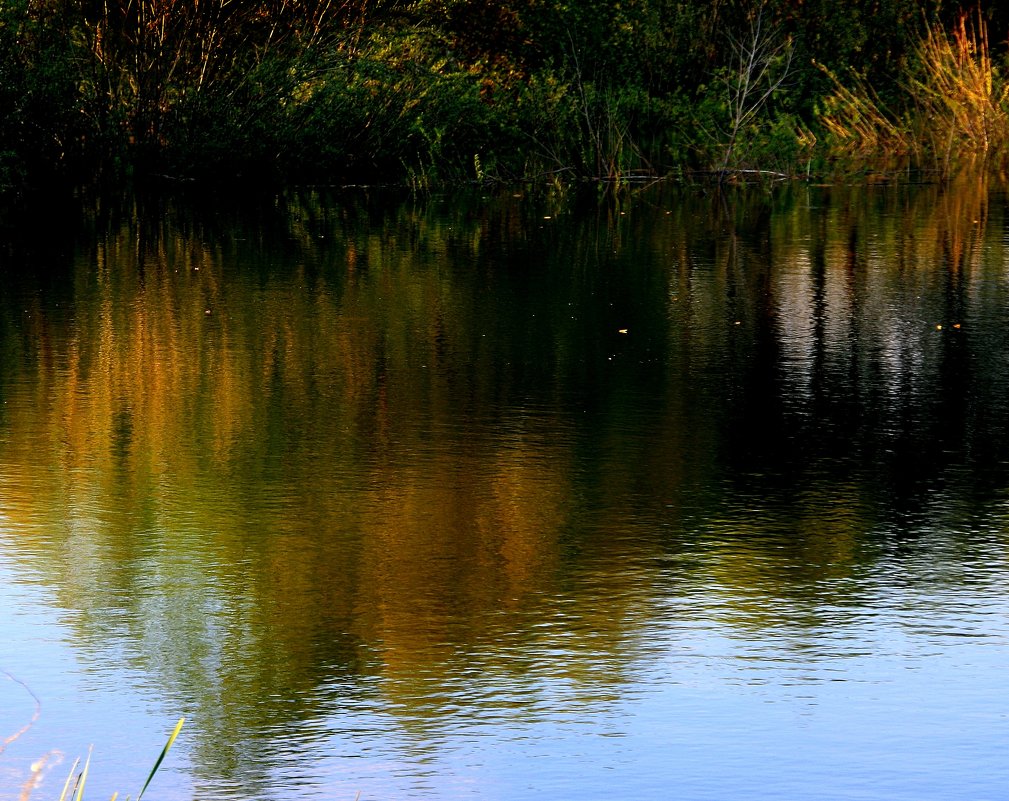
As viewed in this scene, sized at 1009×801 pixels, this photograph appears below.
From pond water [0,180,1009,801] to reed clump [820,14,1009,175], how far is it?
46.6 ft

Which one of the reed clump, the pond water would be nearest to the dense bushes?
the reed clump

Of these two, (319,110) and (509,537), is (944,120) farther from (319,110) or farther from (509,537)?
(509,537)

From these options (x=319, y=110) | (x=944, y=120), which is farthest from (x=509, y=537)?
(x=944, y=120)

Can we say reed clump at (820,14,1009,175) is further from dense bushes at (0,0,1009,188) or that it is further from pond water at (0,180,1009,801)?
pond water at (0,180,1009,801)

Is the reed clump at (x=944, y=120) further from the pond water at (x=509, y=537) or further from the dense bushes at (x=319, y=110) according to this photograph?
the pond water at (x=509, y=537)

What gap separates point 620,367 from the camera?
36.5 feet

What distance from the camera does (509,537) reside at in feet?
23.6

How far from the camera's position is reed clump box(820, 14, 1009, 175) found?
28.4 meters

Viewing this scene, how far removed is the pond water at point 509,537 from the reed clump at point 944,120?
14.2m

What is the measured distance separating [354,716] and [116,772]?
2.28 ft

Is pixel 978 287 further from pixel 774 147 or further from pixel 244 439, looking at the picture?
pixel 774 147

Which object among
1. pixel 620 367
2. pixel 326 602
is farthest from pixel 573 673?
pixel 620 367

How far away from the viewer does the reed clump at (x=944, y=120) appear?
2838 centimetres

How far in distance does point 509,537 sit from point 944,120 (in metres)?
23.1
